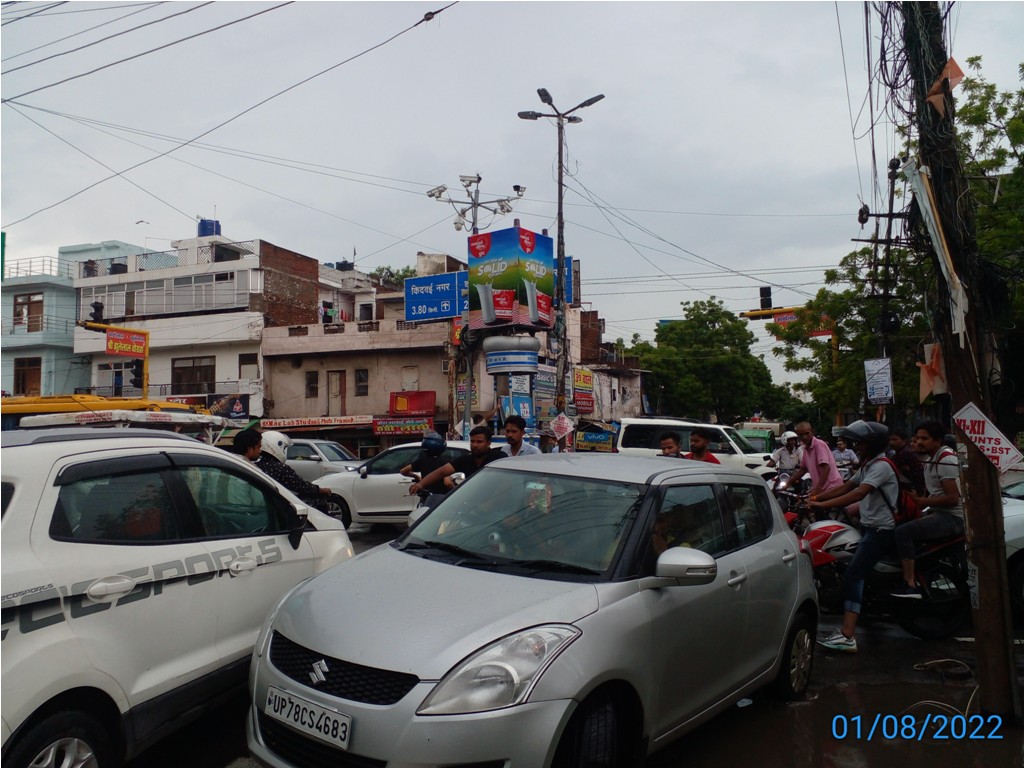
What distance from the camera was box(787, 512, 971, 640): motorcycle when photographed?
6645mm

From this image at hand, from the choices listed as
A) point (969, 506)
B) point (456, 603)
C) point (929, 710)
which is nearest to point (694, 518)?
Result: point (456, 603)

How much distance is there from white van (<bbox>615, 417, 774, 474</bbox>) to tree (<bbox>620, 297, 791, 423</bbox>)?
111ft

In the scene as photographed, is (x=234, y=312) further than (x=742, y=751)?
Yes

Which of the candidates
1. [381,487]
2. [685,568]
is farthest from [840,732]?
[381,487]

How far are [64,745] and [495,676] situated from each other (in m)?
1.73

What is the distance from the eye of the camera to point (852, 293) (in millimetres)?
25719

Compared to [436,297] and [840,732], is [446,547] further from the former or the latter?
[436,297]

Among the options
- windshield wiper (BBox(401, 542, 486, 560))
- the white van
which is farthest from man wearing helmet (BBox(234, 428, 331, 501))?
the white van

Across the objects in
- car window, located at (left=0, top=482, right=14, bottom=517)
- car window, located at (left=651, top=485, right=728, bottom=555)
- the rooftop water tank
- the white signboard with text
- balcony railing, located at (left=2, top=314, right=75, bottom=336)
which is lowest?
car window, located at (left=651, top=485, right=728, bottom=555)

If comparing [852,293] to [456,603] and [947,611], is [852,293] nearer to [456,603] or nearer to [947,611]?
[947,611]

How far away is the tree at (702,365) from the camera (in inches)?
2029

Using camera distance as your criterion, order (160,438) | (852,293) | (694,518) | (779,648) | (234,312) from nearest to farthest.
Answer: (160,438) → (694,518) → (779,648) → (852,293) → (234,312)

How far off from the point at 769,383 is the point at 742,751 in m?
61.7

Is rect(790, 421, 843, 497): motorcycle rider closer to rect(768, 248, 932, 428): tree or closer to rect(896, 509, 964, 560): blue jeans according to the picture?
rect(896, 509, 964, 560): blue jeans
